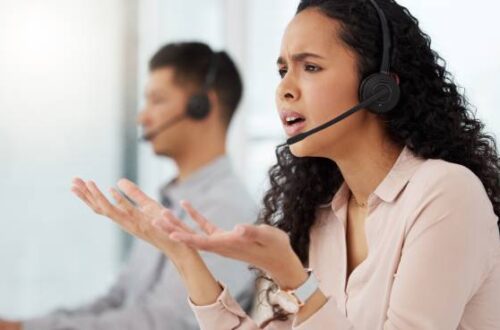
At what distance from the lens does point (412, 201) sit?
1186 millimetres

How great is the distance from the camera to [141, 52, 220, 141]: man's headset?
2.30 meters

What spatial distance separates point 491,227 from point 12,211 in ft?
6.10

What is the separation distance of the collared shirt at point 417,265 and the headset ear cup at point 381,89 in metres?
0.10

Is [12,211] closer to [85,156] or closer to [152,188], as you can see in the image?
[85,156]

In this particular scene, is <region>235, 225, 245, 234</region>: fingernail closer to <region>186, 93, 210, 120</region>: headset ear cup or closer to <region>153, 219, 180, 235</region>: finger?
<region>153, 219, 180, 235</region>: finger

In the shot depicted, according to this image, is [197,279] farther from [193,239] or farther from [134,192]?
[193,239]

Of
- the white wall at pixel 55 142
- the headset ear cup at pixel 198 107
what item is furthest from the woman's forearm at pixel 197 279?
the white wall at pixel 55 142

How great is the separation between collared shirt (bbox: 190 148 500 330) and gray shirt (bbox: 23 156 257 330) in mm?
652

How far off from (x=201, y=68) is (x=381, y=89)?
1.21m

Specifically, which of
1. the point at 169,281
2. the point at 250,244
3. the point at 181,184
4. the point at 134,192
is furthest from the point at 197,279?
the point at 181,184

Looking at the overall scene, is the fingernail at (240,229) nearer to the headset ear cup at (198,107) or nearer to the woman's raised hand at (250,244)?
the woman's raised hand at (250,244)

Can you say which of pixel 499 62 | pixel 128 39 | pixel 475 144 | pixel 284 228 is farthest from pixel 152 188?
pixel 475 144

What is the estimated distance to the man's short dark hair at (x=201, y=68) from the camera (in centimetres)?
236

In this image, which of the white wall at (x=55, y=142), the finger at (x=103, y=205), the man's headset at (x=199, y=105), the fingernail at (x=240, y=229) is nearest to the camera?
the fingernail at (x=240, y=229)
